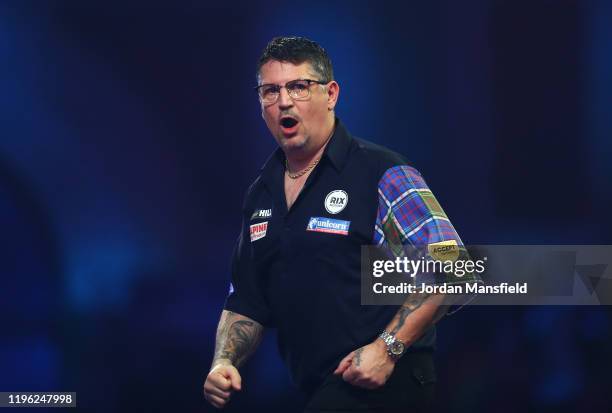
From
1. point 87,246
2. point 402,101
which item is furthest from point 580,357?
point 87,246

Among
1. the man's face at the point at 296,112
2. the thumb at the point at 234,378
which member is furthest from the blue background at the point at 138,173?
the thumb at the point at 234,378

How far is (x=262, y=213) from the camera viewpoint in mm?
3602

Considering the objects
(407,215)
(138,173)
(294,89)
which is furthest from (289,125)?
(138,173)

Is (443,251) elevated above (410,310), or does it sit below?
above

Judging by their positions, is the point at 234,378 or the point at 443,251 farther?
the point at 234,378

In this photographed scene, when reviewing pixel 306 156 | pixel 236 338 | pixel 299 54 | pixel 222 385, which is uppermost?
pixel 299 54

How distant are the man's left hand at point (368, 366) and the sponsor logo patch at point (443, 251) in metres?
0.35

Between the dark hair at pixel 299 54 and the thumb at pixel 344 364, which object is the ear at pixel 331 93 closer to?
the dark hair at pixel 299 54

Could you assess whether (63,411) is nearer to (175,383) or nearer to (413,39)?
(175,383)

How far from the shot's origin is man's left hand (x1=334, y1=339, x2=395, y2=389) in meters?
3.11

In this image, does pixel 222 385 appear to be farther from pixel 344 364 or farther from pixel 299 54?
pixel 299 54

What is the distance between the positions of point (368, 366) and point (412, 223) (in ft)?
1.70

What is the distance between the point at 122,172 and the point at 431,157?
1730 millimetres

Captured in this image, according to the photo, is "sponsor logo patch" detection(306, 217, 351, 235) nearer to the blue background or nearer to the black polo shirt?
the black polo shirt
